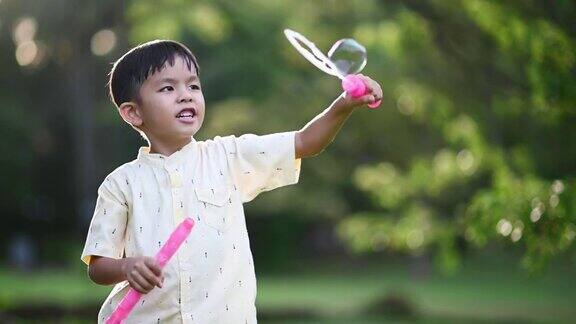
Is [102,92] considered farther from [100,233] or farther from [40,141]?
[100,233]

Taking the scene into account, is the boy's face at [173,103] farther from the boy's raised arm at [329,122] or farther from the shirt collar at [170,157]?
the boy's raised arm at [329,122]

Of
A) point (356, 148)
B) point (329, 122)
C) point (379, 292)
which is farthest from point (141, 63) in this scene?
point (356, 148)

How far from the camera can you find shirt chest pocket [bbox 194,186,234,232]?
10.3ft

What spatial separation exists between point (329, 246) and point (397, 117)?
369 inches

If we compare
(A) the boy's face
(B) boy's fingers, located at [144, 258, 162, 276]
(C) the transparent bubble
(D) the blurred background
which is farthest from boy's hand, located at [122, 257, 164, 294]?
(D) the blurred background

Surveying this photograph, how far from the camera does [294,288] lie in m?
19.0

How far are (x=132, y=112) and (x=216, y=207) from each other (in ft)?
1.26

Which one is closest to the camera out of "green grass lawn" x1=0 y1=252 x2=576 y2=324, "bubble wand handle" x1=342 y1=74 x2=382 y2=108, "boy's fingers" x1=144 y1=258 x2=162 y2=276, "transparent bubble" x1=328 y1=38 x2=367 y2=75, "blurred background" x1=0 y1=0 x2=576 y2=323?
"boy's fingers" x1=144 y1=258 x2=162 y2=276

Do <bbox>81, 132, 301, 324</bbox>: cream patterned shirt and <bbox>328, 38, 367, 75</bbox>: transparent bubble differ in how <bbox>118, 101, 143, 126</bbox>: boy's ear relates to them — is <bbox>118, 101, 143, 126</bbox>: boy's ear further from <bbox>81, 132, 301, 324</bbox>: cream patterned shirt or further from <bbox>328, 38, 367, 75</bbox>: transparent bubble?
<bbox>328, 38, 367, 75</bbox>: transparent bubble

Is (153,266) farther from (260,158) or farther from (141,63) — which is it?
(141,63)

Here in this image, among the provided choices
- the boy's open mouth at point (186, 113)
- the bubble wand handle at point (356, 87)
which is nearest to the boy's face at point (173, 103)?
the boy's open mouth at point (186, 113)

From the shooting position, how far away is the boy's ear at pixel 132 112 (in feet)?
10.8

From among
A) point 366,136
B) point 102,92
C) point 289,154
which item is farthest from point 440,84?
point 102,92

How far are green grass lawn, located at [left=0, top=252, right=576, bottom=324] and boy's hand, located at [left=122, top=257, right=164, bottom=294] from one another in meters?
9.70
